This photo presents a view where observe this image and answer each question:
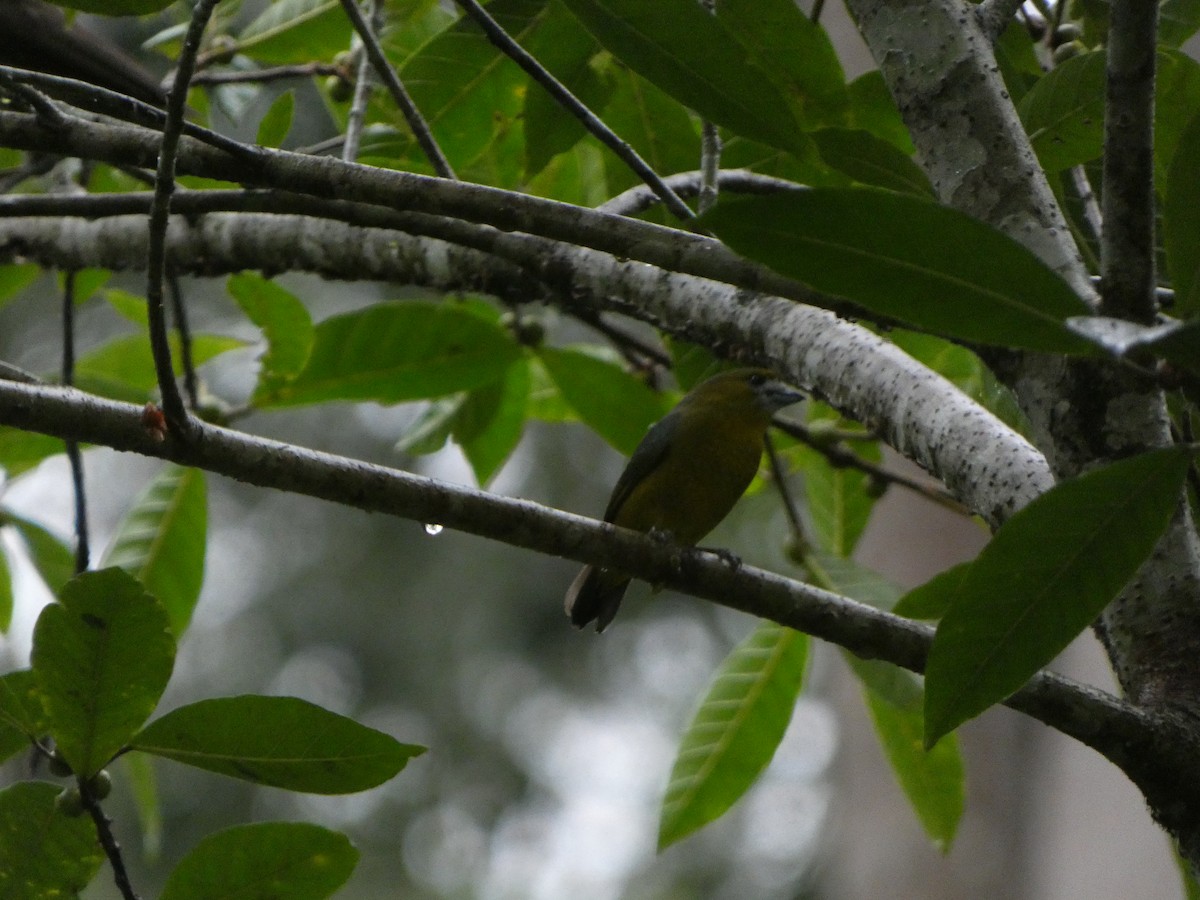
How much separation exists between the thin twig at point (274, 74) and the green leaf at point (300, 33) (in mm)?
43

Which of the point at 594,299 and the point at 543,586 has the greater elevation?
the point at 594,299

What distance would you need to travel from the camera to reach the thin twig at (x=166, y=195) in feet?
5.05

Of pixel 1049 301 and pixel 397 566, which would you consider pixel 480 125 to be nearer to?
pixel 1049 301

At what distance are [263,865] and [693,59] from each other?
127 centimetres

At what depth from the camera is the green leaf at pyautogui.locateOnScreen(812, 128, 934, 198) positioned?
1.88 meters

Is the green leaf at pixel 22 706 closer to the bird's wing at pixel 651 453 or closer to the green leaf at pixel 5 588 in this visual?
the green leaf at pixel 5 588

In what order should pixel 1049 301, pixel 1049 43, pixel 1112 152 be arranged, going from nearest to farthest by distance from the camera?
pixel 1049 301 < pixel 1112 152 < pixel 1049 43

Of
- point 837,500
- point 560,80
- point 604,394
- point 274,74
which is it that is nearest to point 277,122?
point 560,80

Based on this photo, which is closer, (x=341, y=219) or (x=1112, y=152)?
(x=1112, y=152)

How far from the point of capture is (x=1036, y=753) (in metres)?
7.54

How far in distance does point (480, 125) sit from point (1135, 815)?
5.19 meters

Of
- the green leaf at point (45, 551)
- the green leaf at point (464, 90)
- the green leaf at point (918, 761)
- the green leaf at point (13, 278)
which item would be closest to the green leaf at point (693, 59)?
the green leaf at point (464, 90)

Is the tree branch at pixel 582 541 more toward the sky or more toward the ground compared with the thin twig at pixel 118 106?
more toward the ground

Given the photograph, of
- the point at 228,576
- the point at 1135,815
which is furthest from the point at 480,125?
the point at 228,576
